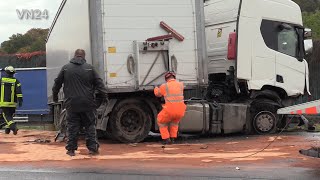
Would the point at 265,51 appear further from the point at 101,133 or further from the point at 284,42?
the point at 101,133

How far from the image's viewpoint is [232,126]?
480 inches

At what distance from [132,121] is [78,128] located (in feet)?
8.24

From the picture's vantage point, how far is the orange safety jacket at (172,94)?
10.5 m

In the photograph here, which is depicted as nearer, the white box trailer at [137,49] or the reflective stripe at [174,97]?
the white box trailer at [137,49]

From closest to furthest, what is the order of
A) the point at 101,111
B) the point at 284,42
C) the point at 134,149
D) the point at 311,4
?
the point at 134,149
the point at 101,111
the point at 284,42
the point at 311,4

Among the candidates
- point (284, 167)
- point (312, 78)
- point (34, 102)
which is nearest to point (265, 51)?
point (284, 167)

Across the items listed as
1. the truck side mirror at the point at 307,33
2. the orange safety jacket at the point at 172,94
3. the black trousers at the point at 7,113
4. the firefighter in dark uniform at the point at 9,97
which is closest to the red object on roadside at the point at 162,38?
the orange safety jacket at the point at 172,94

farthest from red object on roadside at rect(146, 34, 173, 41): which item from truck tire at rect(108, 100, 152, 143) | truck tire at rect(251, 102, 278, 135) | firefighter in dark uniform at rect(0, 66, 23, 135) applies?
firefighter in dark uniform at rect(0, 66, 23, 135)

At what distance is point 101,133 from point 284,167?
209 inches

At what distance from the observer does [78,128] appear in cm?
880

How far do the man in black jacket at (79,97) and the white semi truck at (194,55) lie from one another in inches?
59.5

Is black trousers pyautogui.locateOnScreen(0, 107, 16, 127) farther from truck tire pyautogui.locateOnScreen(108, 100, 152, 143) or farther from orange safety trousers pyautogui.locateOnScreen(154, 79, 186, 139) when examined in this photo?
orange safety trousers pyautogui.locateOnScreen(154, 79, 186, 139)

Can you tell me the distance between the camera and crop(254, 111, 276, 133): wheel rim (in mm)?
12602

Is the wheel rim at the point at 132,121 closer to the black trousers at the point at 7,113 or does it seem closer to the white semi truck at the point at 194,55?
the white semi truck at the point at 194,55
